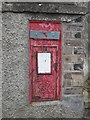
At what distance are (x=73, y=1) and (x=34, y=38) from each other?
777 mm

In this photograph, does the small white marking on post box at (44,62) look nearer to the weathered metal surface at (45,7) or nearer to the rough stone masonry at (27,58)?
the rough stone masonry at (27,58)

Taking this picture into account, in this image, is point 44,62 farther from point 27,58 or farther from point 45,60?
point 27,58

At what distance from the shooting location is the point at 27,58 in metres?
4.58

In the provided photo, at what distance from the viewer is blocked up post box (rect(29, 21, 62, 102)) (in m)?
4.57

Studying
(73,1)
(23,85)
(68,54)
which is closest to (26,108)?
(23,85)

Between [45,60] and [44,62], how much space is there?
32 millimetres

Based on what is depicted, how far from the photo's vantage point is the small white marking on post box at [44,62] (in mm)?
4602

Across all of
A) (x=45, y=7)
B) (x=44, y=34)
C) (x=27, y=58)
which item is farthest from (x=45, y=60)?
(x=45, y=7)

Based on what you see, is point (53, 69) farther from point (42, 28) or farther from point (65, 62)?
point (42, 28)

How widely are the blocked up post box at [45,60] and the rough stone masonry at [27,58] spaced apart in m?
0.07

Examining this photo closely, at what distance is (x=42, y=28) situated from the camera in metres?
4.57

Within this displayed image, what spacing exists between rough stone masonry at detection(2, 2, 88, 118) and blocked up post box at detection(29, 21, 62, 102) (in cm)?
7

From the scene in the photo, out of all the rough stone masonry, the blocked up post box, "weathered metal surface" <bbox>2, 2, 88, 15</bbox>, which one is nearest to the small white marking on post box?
the blocked up post box

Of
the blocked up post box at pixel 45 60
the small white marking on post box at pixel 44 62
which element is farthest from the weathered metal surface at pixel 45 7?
the small white marking on post box at pixel 44 62
